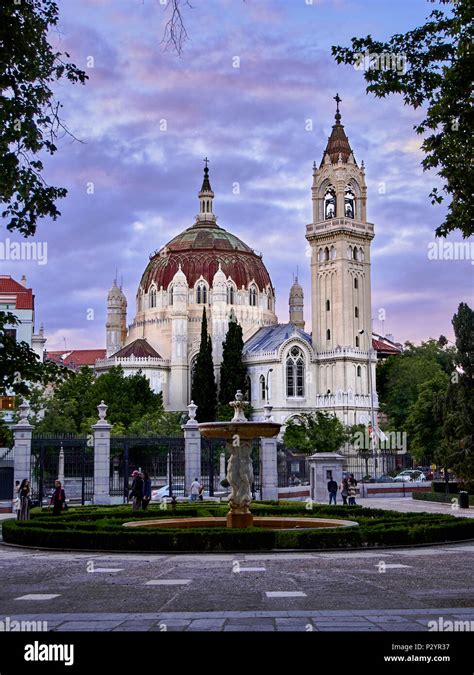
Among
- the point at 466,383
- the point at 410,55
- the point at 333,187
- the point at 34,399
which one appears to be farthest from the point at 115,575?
the point at 333,187

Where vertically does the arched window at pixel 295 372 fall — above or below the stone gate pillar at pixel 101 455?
above

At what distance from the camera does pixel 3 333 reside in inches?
435

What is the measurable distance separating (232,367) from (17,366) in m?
77.3

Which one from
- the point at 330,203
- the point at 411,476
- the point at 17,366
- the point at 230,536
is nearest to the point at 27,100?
the point at 17,366

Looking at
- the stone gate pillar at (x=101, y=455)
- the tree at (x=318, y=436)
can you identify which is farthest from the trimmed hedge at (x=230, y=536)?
the tree at (x=318, y=436)

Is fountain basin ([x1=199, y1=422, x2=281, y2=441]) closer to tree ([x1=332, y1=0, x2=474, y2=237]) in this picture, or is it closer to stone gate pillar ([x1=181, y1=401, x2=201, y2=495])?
tree ([x1=332, y1=0, x2=474, y2=237])

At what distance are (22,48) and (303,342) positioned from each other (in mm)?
79262

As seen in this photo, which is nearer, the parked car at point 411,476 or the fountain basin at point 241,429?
the fountain basin at point 241,429

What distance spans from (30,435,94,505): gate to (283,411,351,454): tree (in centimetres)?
1747

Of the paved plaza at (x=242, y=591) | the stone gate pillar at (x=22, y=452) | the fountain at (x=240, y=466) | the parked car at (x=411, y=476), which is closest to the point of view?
the paved plaza at (x=242, y=591)

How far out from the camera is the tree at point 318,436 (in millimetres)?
67688

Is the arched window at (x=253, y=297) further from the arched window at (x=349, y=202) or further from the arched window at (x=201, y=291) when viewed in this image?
the arched window at (x=349, y=202)

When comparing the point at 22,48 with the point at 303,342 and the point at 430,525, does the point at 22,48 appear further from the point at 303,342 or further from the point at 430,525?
the point at 303,342

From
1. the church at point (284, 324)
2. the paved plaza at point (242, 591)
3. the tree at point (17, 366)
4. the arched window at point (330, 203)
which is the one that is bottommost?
the paved plaza at point (242, 591)
